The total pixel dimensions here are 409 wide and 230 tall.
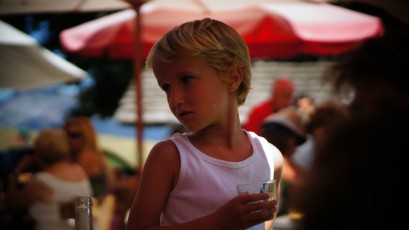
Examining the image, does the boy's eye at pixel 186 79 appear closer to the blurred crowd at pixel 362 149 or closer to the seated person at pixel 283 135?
the blurred crowd at pixel 362 149

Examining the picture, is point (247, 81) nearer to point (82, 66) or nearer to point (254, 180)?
point (254, 180)

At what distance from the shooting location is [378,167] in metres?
0.81

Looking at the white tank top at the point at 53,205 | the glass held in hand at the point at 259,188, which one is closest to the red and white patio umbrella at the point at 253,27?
the white tank top at the point at 53,205

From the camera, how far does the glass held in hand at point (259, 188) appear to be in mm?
1694

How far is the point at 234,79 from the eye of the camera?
2.00 metres

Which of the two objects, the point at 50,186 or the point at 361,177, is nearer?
Result: the point at 361,177

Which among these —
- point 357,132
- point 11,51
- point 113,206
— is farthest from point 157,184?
point 11,51

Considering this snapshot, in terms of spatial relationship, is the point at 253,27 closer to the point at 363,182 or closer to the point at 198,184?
the point at 198,184

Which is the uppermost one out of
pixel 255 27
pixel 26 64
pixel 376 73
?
pixel 376 73

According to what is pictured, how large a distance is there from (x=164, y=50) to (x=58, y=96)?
54.5ft

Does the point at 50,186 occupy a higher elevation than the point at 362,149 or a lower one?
lower

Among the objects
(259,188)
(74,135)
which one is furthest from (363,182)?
(74,135)

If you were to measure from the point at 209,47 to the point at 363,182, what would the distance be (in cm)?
113

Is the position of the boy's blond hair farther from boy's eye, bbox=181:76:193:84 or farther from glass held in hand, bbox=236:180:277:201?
glass held in hand, bbox=236:180:277:201
